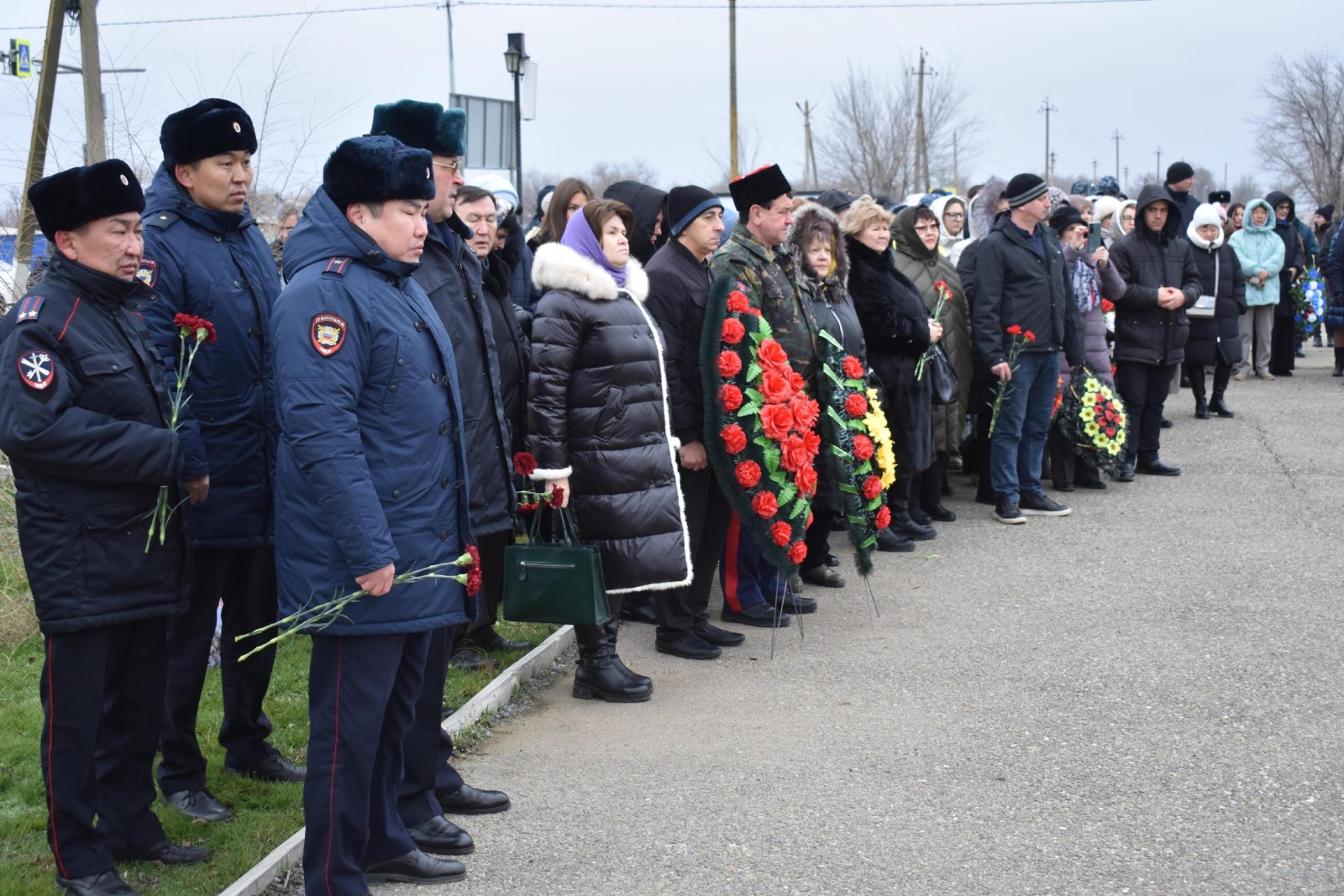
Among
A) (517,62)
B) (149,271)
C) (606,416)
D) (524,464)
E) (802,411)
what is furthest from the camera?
(517,62)

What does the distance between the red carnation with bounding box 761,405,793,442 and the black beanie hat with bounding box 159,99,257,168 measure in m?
2.71

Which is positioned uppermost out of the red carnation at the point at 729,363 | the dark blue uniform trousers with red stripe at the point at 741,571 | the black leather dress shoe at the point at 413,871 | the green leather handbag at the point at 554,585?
the red carnation at the point at 729,363

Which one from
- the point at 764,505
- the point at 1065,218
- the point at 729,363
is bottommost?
the point at 764,505

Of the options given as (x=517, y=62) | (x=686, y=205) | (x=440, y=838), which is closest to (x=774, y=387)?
(x=686, y=205)

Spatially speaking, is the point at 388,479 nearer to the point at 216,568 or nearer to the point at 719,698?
the point at 216,568

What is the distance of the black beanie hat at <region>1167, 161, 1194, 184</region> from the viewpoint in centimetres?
1280

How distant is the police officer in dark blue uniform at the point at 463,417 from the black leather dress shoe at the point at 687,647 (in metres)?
1.75

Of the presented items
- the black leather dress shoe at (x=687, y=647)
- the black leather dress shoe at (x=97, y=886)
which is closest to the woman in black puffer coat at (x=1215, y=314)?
the black leather dress shoe at (x=687, y=647)

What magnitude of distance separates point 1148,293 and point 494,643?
667cm

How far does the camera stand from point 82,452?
3.49 metres

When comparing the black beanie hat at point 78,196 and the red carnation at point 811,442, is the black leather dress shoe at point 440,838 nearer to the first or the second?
the black beanie hat at point 78,196

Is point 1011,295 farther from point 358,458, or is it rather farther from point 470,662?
point 358,458

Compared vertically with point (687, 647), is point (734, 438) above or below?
above

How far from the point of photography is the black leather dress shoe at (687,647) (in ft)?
20.5
